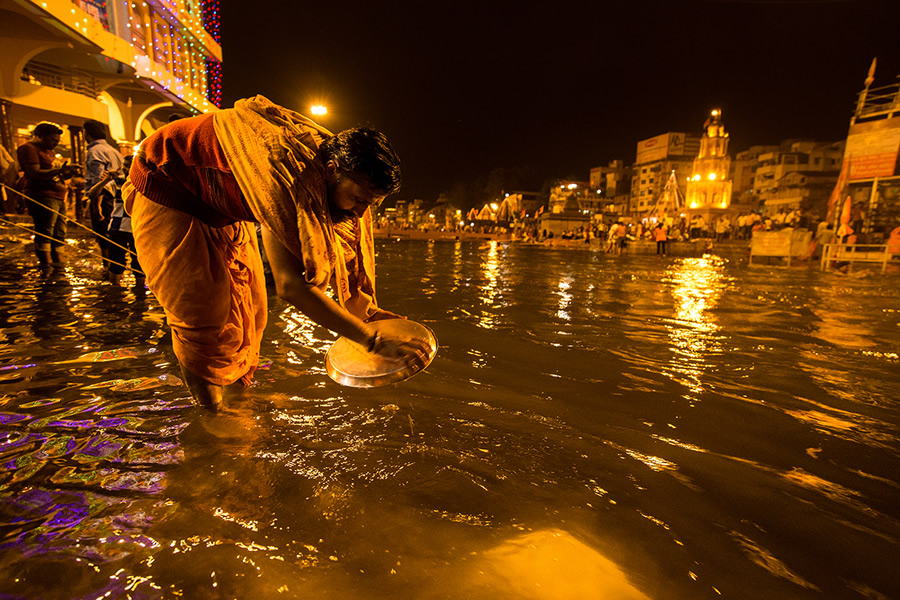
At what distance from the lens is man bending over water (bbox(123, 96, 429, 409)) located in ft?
4.55

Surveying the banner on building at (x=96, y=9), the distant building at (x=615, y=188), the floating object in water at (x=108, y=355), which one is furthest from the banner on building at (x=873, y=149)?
the distant building at (x=615, y=188)

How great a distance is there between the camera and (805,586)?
1259 millimetres

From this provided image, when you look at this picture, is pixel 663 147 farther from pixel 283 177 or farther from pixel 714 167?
pixel 283 177

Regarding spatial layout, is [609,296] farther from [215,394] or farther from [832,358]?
[215,394]

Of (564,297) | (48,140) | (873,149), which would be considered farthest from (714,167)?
(48,140)

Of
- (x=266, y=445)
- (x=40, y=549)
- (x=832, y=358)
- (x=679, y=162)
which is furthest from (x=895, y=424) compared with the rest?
(x=679, y=162)

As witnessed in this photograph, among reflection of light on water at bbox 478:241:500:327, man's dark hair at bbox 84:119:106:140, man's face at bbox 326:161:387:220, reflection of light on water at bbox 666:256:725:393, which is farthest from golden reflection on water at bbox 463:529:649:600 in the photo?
man's dark hair at bbox 84:119:106:140

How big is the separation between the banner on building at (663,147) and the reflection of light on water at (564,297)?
72.0 metres

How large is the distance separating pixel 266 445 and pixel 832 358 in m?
4.27

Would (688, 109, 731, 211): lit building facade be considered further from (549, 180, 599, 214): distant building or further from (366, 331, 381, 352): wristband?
(366, 331, 381, 352): wristband

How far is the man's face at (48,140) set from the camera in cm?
571

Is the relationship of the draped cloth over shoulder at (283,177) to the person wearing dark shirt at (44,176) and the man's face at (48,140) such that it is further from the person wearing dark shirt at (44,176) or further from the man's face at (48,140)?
the man's face at (48,140)

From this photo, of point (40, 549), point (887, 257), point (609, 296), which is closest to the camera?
point (40, 549)

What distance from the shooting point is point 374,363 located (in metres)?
1.67
